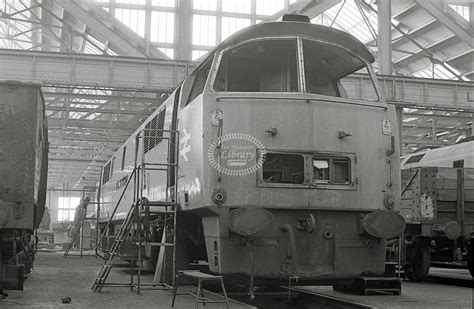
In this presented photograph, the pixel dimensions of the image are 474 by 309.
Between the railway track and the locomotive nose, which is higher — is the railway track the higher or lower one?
the lower one

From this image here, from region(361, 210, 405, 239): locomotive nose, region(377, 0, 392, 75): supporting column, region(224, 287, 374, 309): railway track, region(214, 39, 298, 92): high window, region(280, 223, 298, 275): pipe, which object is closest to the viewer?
region(280, 223, 298, 275): pipe

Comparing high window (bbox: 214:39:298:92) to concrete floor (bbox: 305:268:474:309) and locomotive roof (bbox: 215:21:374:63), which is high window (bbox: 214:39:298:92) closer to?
locomotive roof (bbox: 215:21:374:63)

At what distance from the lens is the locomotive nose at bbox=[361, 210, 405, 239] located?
688 cm

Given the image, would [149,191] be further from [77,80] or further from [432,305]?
[77,80]

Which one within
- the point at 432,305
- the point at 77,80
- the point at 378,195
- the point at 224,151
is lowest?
the point at 432,305

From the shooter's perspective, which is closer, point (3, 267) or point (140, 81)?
point (3, 267)

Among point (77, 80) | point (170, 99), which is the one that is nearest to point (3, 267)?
point (170, 99)

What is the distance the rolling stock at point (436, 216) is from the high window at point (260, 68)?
4.63 metres

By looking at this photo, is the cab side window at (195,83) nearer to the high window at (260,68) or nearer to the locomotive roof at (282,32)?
the high window at (260,68)

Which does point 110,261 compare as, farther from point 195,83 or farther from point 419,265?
point 419,265

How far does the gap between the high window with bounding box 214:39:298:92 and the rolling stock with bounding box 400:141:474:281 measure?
463cm

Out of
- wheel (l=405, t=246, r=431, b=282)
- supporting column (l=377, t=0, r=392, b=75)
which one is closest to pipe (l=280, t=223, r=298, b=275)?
wheel (l=405, t=246, r=431, b=282)

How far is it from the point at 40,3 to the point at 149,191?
66.8 feet

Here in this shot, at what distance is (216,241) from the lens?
6.71 metres
